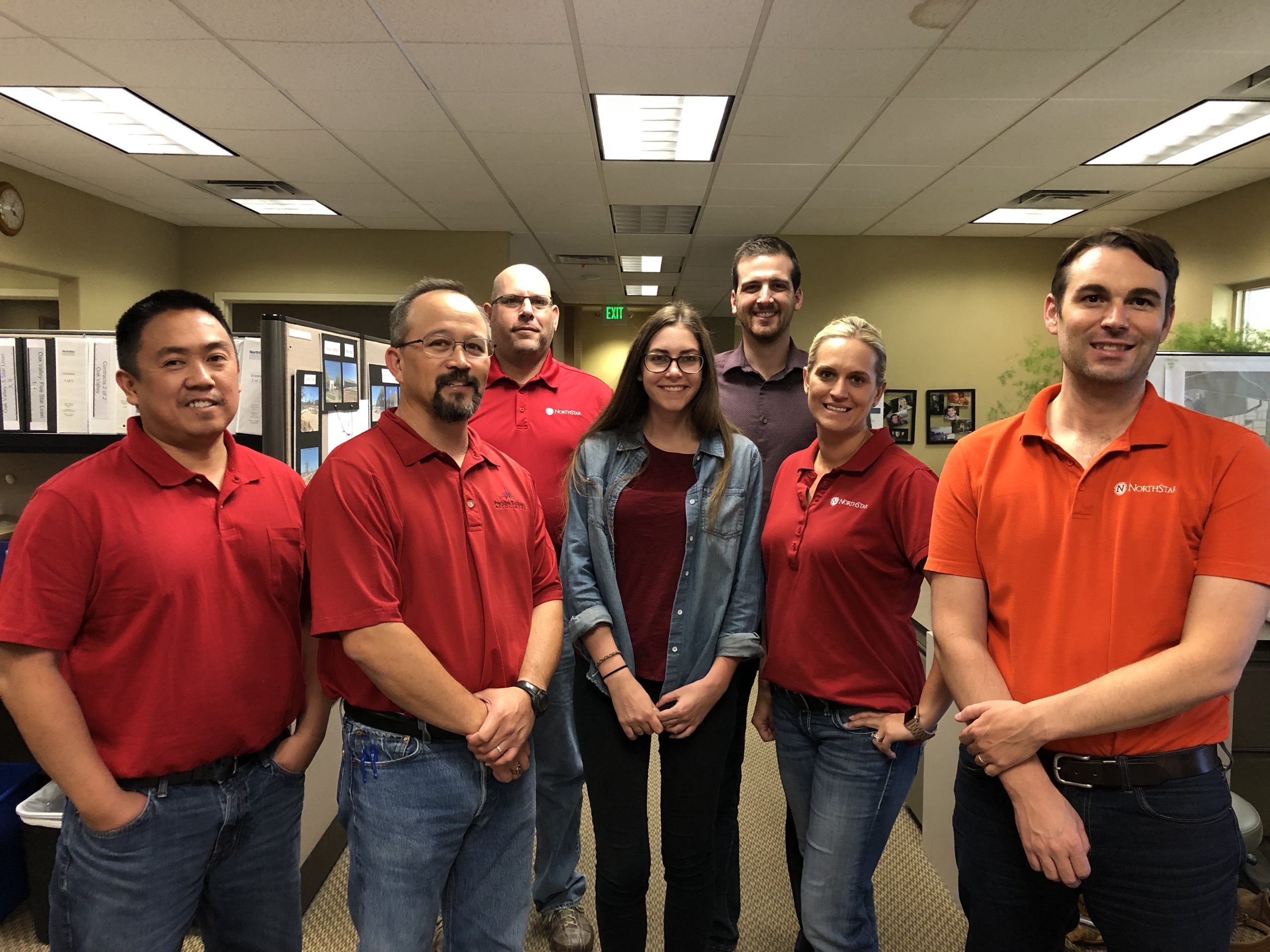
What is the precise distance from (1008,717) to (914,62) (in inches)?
121

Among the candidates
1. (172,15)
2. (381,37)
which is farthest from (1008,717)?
(172,15)

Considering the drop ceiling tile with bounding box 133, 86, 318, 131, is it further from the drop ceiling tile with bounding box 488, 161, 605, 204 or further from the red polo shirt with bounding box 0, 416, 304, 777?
the red polo shirt with bounding box 0, 416, 304, 777

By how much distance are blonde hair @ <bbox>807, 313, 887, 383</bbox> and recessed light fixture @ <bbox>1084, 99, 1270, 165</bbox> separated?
336 centimetres

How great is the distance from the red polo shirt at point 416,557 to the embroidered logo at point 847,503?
2.07 feet

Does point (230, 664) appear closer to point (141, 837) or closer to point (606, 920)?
point (141, 837)

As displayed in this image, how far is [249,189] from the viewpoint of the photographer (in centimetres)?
571

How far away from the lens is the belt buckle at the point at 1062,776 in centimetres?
122

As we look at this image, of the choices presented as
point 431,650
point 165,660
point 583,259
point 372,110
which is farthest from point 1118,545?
point 583,259

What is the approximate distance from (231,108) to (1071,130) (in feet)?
14.0

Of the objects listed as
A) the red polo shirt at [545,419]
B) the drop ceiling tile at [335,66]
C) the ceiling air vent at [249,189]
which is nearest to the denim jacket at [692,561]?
the red polo shirt at [545,419]

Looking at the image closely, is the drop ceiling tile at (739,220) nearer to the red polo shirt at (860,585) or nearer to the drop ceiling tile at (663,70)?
the drop ceiling tile at (663,70)

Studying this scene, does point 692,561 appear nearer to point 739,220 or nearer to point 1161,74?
point 1161,74

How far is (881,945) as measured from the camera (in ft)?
7.30

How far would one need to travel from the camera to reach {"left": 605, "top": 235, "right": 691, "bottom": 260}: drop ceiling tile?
7.22 meters
